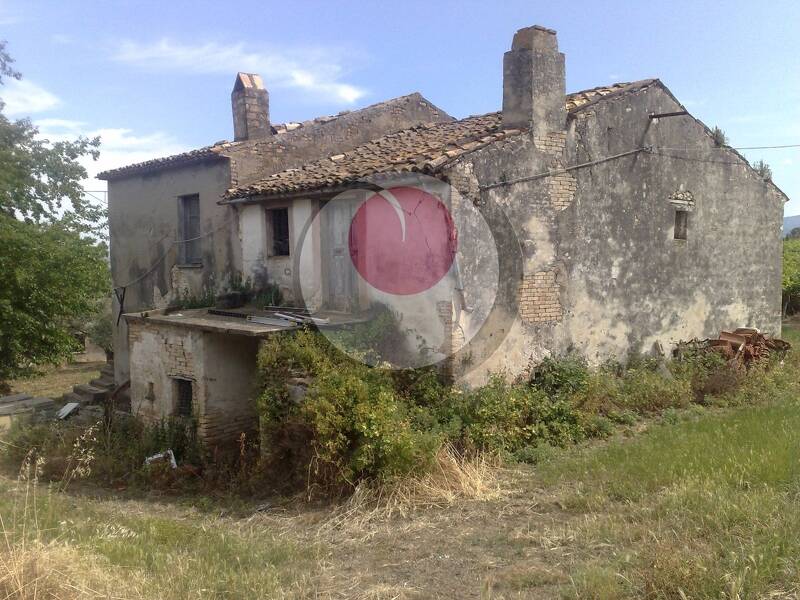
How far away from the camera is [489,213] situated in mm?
9789

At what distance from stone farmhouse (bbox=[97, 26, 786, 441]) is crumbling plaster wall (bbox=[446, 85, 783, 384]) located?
36 millimetres

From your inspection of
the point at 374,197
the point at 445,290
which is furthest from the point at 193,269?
the point at 445,290

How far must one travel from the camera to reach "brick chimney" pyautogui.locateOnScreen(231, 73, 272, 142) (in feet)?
46.4

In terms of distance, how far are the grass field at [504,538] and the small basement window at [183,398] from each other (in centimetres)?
289

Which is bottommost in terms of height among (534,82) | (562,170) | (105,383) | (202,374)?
(105,383)

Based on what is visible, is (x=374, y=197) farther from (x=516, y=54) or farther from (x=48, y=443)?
(x=48, y=443)

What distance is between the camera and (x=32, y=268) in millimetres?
15531

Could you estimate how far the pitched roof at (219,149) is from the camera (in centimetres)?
1309

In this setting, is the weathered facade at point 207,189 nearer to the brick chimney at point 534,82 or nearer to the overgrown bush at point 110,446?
the overgrown bush at point 110,446

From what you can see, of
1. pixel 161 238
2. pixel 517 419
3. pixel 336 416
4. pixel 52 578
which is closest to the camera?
pixel 52 578

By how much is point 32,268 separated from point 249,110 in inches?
260

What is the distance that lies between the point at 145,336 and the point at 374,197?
5098 millimetres

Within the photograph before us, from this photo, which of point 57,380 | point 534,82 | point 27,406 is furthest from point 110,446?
point 57,380

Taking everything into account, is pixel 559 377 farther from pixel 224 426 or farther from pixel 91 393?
pixel 91 393
